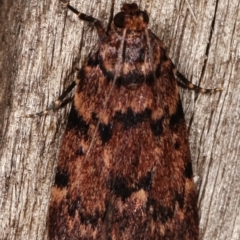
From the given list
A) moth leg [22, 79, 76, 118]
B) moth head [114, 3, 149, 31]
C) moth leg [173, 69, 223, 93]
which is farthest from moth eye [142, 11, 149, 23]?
moth leg [22, 79, 76, 118]

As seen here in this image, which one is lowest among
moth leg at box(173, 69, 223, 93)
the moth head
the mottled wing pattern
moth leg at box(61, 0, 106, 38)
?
the mottled wing pattern

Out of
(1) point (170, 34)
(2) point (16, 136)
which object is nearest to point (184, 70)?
(1) point (170, 34)

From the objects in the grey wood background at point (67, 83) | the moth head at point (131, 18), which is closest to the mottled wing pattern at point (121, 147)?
the moth head at point (131, 18)

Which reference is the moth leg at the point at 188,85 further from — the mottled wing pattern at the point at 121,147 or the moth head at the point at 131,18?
the moth head at the point at 131,18

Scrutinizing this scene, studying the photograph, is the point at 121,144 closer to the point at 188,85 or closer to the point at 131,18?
the point at 188,85

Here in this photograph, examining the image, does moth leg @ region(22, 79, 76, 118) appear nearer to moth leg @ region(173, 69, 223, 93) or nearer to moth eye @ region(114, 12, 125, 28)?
moth eye @ region(114, 12, 125, 28)

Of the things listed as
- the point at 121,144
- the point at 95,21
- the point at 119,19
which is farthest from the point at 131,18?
the point at 121,144

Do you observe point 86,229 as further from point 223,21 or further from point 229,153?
point 223,21
